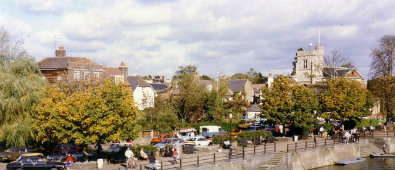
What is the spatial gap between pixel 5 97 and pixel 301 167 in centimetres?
2646

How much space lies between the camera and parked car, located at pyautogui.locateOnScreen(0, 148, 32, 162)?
29.8 m

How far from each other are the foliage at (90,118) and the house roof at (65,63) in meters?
22.4

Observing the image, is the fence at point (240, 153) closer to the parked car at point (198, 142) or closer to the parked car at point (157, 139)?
the parked car at point (198, 142)

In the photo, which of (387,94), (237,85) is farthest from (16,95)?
(237,85)

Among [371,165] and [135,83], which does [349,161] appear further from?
[135,83]

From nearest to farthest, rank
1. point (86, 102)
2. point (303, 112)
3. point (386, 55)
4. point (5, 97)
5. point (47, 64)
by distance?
point (86, 102), point (5, 97), point (303, 112), point (47, 64), point (386, 55)

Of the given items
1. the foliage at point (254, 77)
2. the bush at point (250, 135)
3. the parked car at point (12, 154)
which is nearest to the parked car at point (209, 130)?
the bush at point (250, 135)

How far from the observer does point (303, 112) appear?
41562 millimetres

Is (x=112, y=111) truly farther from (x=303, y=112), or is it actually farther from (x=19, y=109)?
(x=303, y=112)

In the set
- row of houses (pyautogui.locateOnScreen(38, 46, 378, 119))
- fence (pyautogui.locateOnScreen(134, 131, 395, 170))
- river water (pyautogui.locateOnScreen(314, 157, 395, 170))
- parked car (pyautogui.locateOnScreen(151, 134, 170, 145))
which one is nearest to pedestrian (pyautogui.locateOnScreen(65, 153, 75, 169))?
fence (pyautogui.locateOnScreen(134, 131, 395, 170))

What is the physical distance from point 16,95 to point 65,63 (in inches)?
750

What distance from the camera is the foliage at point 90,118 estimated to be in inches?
1066

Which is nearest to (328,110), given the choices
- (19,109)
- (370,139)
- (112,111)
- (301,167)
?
(370,139)

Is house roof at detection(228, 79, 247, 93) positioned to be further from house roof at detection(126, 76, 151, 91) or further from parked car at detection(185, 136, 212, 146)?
parked car at detection(185, 136, 212, 146)
